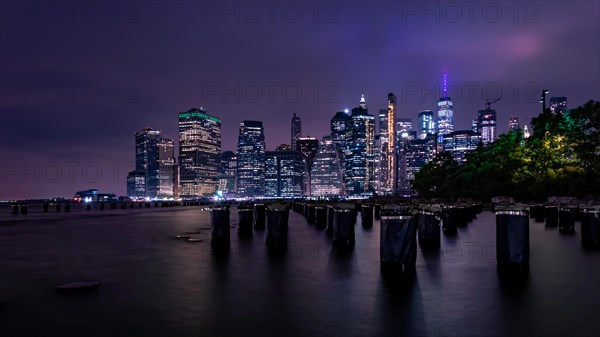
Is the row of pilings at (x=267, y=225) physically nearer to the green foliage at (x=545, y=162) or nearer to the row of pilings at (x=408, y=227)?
the row of pilings at (x=408, y=227)

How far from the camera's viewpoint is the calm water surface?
7641mm

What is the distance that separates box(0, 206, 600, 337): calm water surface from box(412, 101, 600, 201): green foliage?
41164 millimetres

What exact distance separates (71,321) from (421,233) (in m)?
15.4


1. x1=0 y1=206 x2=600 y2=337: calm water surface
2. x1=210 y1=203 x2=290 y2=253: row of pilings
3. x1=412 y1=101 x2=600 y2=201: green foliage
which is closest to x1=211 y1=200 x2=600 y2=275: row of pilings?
x1=210 y1=203 x2=290 y2=253: row of pilings

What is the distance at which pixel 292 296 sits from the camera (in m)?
10.1

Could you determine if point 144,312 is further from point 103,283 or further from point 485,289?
point 485,289

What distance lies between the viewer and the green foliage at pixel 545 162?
5331cm

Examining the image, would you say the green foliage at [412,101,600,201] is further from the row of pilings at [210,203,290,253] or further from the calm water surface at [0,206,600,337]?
the row of pilings at [210,203,290,253]

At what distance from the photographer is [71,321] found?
7941 millimetres

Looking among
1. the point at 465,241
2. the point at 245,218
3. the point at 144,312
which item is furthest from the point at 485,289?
the point at 245,218

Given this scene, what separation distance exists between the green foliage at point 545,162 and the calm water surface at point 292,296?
41.2 m

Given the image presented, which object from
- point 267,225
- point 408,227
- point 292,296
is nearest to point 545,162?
point 267,225

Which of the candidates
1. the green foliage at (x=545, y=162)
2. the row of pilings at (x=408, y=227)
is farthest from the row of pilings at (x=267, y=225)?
the green foliage at (x=545, y=162)

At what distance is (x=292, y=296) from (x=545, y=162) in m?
61.2
